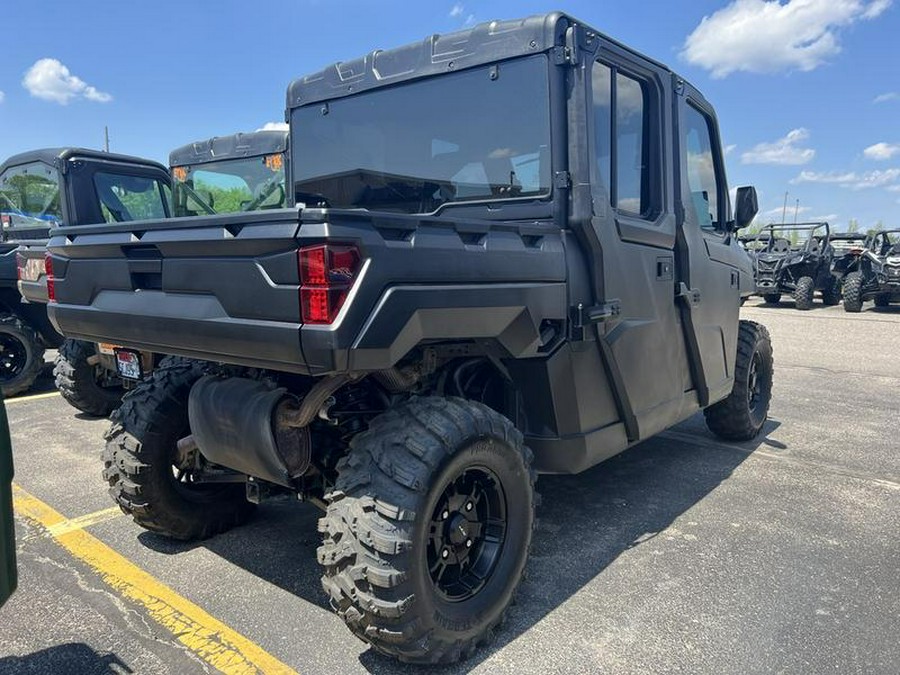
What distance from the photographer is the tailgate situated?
2115 mm

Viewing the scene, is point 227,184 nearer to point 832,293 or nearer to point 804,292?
point 804,292

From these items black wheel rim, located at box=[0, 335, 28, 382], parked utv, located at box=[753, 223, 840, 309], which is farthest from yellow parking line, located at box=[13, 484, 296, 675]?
parked utv, located at box=[753, 223, 840, 309]

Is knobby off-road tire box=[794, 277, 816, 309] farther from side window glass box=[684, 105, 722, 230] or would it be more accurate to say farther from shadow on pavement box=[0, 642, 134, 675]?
shadow on pavement box=[0, 642, 134, 675]

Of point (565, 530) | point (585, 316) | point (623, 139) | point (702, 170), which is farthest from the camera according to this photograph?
point (702, 170)

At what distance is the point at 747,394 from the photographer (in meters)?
5.22

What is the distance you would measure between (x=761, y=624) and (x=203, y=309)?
2.60 metres

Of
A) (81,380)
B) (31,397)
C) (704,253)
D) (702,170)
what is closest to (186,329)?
(704,253)

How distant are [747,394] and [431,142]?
11.2 feet

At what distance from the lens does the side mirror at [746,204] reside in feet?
15.1

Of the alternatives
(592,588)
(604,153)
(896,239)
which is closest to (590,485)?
(592,588)

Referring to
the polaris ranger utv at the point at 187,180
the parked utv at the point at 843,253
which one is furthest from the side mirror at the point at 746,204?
the parked utv at the point at 843,253

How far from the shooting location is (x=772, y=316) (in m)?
15.7

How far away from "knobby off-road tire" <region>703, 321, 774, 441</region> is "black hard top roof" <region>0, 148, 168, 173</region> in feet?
23.0

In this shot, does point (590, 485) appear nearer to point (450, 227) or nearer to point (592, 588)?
point (592, 588)
